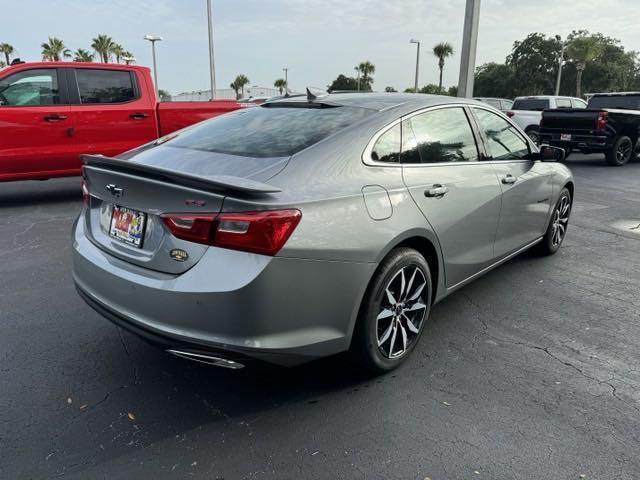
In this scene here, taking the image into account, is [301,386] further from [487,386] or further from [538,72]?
[538,72]

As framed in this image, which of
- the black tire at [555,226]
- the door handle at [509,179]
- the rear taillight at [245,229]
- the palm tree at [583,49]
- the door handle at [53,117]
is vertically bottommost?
the black tire at [555,226]

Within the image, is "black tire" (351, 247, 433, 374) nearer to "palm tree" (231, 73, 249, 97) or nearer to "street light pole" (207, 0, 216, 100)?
"street light pole" (207, 0, 216, 100)

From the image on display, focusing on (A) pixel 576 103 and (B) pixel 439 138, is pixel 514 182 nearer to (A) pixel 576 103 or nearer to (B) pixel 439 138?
(B) pixel 439 138

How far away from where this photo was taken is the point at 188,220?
7.32 ft

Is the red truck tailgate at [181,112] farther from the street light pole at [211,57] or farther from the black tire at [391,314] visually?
the street light pole at [211,57]

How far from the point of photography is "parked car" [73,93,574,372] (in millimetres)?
2197

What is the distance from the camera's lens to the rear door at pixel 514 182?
3.85 meters

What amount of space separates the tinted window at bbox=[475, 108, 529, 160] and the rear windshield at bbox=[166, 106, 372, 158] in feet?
4.09

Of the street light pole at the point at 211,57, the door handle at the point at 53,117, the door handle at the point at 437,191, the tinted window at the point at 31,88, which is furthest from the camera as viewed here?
the street light pole at the point at 211,57

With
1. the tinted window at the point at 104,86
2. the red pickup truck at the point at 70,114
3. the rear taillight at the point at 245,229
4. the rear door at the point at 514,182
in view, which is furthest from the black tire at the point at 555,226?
the tinted window at the point at 104,86

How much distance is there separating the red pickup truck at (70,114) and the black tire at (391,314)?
19.5 feet

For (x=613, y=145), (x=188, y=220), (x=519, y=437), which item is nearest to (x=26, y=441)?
(x=188, y=220)

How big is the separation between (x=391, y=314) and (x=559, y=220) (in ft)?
10.5

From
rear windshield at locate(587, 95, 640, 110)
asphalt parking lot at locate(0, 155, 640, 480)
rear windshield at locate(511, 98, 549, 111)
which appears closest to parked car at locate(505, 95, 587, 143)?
rear windshield at locate(511, 98, 549, 111)
